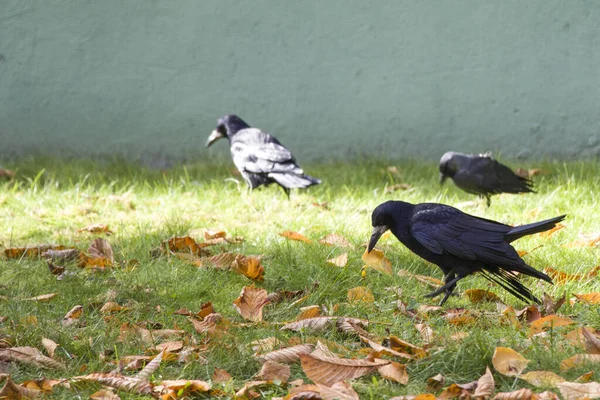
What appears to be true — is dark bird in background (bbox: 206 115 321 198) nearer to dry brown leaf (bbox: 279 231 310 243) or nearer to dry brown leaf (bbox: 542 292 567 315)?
dry brown leaf (bbox: 279 231 310 243)

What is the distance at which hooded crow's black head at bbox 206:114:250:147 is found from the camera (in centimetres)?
602

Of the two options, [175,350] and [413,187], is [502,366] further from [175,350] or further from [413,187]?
[413,187]

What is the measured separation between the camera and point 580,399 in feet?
6.72

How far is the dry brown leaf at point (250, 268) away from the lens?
3.42m

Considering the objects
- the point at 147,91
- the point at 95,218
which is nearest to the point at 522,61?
the point at 147,91

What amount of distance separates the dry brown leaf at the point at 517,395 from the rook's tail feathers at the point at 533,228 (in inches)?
38.7

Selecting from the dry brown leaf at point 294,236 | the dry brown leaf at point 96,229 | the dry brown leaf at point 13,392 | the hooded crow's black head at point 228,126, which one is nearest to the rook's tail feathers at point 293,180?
the hooded crow's black head at point 228,126

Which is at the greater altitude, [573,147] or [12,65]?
[12,65]

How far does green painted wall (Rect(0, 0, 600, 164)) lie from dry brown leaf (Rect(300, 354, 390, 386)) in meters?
4.25

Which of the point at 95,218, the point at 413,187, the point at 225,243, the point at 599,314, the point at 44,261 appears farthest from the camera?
the point at 413,187

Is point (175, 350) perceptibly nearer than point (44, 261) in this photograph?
Yes

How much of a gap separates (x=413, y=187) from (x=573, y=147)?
5.52 feet

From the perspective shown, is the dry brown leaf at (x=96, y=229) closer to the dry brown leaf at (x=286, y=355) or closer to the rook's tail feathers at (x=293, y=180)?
the rook's tail feathers at (x=293, y=180)

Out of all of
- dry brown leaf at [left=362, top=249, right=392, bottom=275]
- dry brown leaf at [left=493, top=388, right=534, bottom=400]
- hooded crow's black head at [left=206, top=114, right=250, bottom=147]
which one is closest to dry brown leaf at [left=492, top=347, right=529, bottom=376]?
dry brown leaf at [left=493, top=388, right=534, bottom=400]
